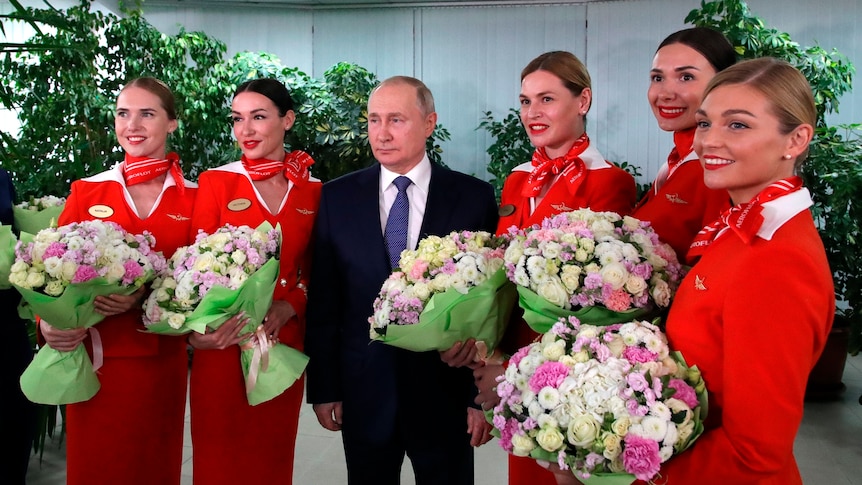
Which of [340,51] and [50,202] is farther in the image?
[340,51]

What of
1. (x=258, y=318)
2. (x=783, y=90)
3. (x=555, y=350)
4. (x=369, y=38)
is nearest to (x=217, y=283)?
(x=258, y=318)

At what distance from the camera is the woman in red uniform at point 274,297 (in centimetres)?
277

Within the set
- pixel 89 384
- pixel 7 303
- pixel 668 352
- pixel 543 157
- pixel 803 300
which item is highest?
pixel 543 157

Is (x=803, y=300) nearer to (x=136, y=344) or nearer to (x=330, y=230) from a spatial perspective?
(x=330, y=230)

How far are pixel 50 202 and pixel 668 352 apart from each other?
9.43 ft

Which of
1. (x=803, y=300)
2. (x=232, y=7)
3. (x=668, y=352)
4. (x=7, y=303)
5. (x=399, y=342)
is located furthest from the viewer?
(x=232, y=7)

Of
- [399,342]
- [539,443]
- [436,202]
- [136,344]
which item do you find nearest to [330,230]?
[436,202]

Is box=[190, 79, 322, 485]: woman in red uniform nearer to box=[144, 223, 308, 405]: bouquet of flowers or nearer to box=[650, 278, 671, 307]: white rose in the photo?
box=[144, 223, 308, 405]: bouquet of flowers

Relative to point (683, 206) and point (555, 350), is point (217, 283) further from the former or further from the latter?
point (683, 206)

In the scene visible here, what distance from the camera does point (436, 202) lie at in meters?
2.54

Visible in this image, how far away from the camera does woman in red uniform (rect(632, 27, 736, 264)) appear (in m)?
2.10

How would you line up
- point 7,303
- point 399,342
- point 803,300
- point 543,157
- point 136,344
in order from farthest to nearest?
point 7,303
point 136,344
point 543,157
point 399,342
point 803,300

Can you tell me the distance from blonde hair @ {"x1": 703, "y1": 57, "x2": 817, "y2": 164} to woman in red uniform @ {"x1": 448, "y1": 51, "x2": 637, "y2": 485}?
0.79 meters

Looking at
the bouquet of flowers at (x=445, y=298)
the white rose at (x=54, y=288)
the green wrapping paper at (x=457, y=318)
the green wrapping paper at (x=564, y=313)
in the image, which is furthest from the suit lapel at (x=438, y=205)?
the white rose at (x=54, y=288)
